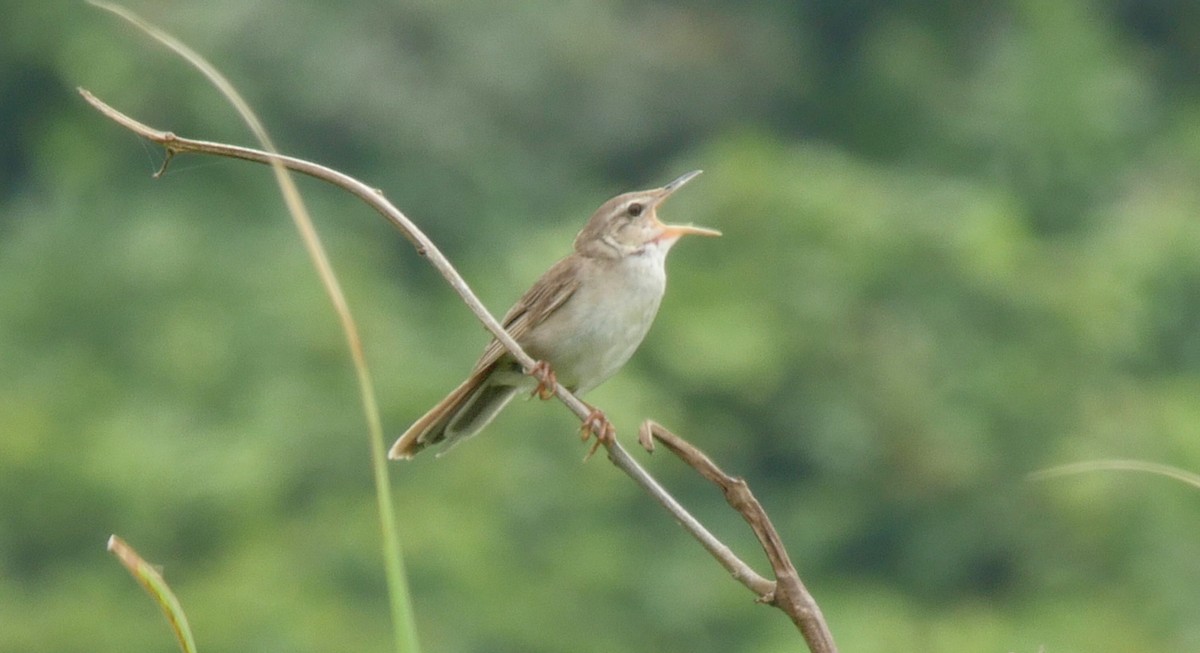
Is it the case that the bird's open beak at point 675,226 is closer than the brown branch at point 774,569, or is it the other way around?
the brown branch at point 774,569

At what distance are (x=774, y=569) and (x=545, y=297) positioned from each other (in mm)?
2237

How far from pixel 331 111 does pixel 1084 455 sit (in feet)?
23.1

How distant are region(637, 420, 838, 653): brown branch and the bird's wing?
75.6 inches

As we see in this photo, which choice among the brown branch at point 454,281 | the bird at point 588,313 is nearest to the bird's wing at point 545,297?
the bird at point 588,313

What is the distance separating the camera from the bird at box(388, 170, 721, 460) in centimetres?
340

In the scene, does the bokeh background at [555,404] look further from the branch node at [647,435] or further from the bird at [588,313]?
the branch node at [647,435]

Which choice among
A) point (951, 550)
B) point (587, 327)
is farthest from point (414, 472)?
point (587, 327)

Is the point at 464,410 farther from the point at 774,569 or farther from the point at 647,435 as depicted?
the point at 774,569

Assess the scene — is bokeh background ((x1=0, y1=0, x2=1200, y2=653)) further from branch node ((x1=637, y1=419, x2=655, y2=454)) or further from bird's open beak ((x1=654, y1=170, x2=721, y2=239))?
branch node ((x1=637, y1=419, x2=655, y2=454))

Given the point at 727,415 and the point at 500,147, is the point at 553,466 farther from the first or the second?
the point at 500,147

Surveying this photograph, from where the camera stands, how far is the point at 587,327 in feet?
11.8

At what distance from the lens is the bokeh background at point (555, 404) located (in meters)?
13.1

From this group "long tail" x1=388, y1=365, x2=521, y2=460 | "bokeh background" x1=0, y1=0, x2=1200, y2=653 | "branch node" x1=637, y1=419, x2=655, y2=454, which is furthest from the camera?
"bokeh background" x1=0, y1=0, x2=1200, y2=653

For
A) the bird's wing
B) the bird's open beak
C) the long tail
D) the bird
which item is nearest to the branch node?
the long tail
